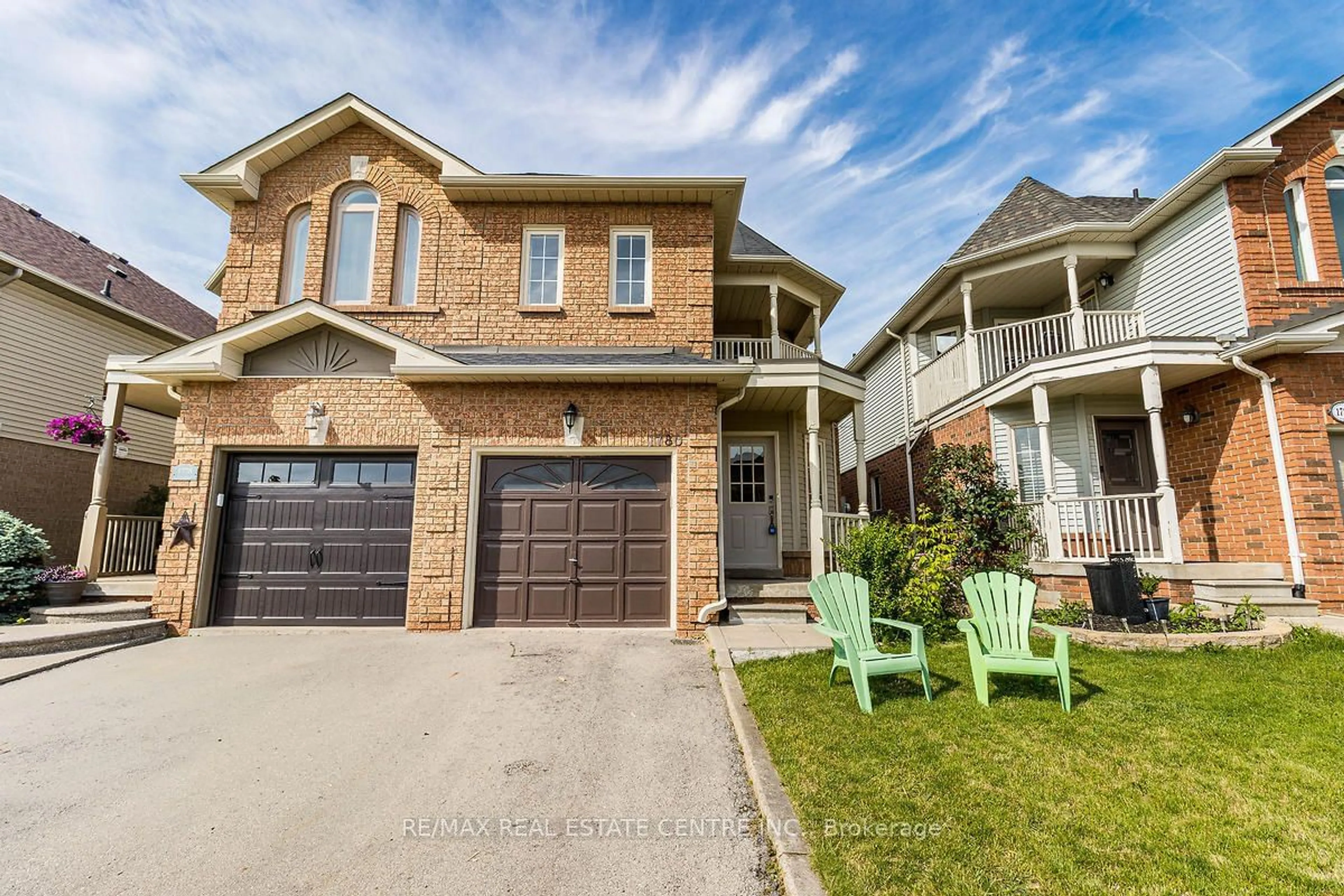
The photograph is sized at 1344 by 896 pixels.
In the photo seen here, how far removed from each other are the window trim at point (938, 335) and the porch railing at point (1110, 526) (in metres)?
4.63

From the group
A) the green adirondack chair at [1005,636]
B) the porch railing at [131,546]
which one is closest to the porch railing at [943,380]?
the green adirondack chair at [1005,636]

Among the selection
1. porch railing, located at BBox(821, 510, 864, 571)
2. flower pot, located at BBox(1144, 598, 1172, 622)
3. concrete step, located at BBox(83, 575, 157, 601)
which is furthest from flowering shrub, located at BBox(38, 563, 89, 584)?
flower pot, located at BBox(1144, 598, 1172, 622)

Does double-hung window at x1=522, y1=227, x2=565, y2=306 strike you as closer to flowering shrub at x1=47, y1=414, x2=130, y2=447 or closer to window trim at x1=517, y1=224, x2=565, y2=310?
window trim at x1=517, y1=224, x2=565, y2=310

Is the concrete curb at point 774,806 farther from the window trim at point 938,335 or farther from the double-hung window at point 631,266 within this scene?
the window trim at point 938,335

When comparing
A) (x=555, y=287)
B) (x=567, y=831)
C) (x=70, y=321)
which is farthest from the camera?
(x=70, y=321)

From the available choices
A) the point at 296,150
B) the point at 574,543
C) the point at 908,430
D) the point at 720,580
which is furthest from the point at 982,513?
the point at 296,150

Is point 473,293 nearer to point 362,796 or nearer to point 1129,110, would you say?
point 362,796

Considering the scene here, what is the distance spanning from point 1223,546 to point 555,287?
35.3 feet

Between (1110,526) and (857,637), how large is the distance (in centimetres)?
601

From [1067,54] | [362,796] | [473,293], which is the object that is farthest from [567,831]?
[1067,54]

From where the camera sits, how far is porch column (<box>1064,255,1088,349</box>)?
30.7ft

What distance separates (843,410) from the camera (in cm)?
1148

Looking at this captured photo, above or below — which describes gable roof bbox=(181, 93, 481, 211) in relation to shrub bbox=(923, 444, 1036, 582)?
above

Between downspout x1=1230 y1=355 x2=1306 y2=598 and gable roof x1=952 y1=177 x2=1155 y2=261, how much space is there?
11.2 ft
